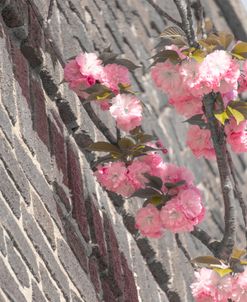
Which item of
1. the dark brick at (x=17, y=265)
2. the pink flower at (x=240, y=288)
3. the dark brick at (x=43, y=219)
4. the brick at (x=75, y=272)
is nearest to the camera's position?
the dark brick at (x=17, y=265)

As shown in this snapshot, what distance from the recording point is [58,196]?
11.6 feet

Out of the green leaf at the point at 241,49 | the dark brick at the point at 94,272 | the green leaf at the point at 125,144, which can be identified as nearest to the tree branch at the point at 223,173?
the green leaf at the point at 241,49

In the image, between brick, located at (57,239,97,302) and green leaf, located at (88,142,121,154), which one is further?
green leaf, located at (88,142,121,154)

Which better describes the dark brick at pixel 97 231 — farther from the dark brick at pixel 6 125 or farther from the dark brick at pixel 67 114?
the dark brick at pixel 6 125

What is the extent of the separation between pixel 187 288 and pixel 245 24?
2.85 m

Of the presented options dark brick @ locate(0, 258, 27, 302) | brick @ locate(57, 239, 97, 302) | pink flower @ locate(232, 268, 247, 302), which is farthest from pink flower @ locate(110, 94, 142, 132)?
dark brick @ locate(0, 258, 27, 302)

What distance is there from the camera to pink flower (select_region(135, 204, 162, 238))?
361 cm

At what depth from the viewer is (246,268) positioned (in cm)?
351

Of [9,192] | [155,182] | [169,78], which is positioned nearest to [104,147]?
[155,182]

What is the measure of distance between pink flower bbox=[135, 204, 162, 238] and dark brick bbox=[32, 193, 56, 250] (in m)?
0.37

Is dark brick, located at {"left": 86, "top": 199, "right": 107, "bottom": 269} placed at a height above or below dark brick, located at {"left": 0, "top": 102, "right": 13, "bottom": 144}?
below

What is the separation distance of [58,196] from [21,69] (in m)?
0.37

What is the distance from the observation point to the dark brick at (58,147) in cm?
366

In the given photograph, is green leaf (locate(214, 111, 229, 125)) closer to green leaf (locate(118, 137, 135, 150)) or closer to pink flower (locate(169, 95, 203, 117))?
pink flower (locate(169, 95, 203, 117))
